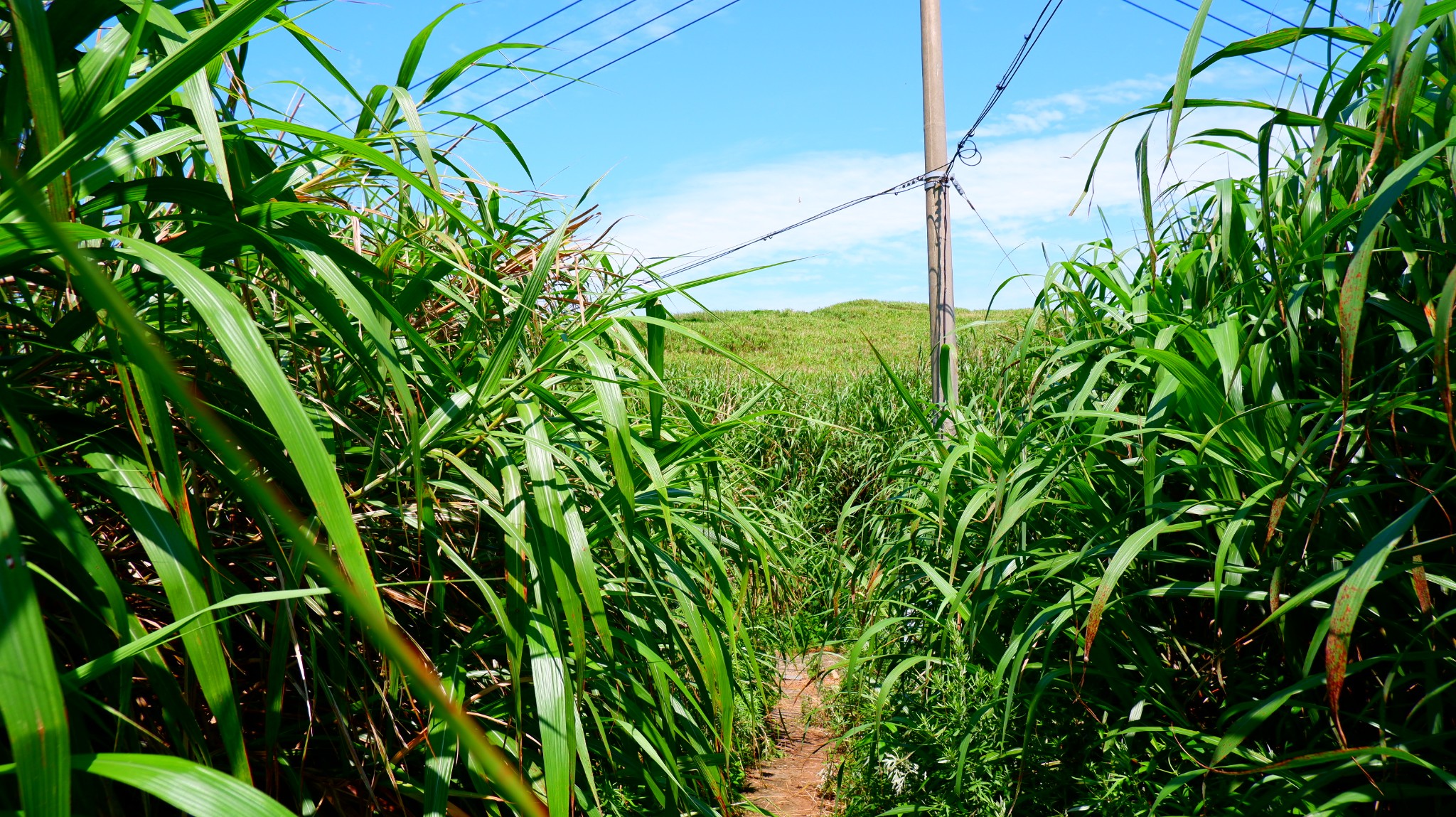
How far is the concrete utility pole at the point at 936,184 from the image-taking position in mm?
4031

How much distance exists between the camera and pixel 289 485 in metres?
0.97

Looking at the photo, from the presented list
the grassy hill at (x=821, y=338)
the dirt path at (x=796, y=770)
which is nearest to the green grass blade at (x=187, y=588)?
the dirt path at (x=796, y=770)

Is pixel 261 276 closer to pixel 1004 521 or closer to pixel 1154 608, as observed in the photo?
pixel 1004 521

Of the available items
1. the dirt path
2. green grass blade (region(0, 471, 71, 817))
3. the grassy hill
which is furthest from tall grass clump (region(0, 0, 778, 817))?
the grassy hill

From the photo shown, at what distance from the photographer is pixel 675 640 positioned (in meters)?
1.46

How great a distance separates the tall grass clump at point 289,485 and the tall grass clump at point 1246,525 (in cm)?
58

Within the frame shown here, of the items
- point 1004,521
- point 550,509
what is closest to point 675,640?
point 550,509

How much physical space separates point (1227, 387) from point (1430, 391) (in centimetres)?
25

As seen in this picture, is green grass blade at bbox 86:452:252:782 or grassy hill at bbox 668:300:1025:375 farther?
grassy hill at bbox 668:300:1025:375

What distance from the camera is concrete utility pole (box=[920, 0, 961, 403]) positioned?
13.2ft

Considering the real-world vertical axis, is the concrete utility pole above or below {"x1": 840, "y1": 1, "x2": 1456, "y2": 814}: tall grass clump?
above

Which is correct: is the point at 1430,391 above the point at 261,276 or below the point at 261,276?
below

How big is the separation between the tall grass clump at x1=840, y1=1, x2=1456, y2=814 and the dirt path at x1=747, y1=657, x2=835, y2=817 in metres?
0.50

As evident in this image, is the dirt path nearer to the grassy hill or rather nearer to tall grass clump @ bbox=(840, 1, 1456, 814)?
tall grass clump @ bbox=(840, 1, 1456, 814)
